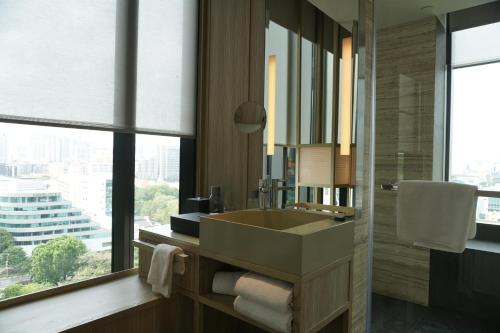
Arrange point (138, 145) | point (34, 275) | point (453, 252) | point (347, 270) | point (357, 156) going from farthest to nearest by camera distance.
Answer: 1. point (138, 145)
2. point (453, 252)
3. point (357, 156)
4. point (34, 275)
5. point (347, 270)

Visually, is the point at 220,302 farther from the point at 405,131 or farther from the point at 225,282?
the point at 405,131

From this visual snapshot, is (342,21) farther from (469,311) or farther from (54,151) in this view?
(469,311)

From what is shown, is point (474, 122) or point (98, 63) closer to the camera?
point (98, 63)

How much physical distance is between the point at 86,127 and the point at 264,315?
1.26 meters

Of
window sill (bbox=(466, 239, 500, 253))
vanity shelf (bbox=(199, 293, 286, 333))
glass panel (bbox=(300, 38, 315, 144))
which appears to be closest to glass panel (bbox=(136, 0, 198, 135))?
glass panel (bbox=(300, 38, 315, 144))

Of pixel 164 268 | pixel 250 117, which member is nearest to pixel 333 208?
pixel 250 117

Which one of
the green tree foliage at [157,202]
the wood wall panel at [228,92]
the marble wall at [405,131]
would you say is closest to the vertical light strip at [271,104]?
the wood wall panel at [228,92]

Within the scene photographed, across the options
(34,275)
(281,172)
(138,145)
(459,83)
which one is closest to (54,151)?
(138,145)

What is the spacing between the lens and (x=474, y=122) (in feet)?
6.21

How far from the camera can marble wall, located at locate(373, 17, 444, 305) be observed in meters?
1.91

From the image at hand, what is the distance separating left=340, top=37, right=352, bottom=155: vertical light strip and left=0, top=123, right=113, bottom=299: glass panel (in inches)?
51.2

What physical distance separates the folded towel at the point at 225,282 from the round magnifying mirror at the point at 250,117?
912 millimetres

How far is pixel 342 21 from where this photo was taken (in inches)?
67.6

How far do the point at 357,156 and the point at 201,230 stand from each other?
886 millimetres
